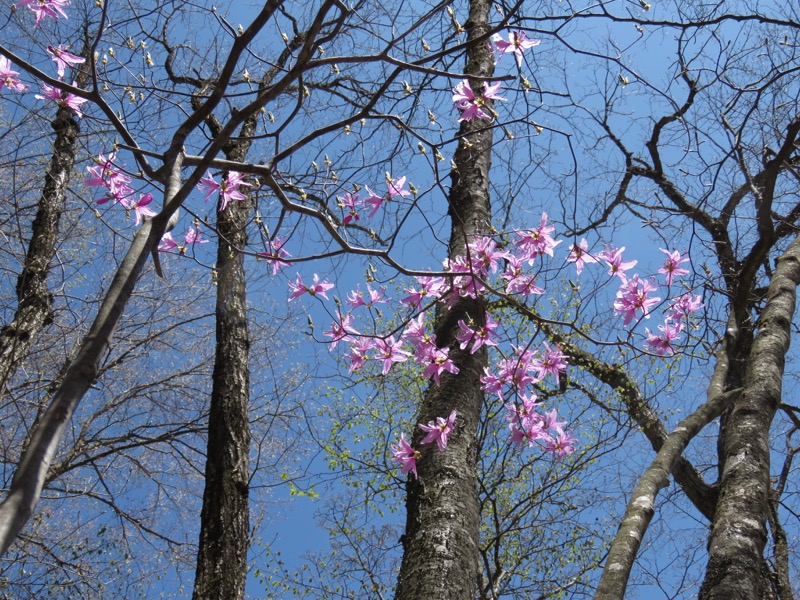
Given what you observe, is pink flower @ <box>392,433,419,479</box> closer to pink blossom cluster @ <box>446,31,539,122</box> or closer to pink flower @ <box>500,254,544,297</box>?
pink flower @ <box>500,254,544,297</box>

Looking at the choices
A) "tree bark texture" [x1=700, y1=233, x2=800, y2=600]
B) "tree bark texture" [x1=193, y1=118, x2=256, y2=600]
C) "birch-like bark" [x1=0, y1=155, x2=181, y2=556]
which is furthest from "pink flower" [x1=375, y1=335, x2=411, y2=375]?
"birch-like bark" [x1=0, y1=155, x2=181, y2=556]

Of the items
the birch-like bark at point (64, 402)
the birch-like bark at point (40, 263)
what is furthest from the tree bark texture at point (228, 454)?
the birch-like bark at point (64, 402)

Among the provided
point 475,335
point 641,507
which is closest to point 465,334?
point 475,335

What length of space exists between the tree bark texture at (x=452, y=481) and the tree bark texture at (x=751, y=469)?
2.74 feet

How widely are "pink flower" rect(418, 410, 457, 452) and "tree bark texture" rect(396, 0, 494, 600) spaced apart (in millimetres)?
23

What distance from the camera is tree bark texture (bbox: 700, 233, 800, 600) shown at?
7.71ft

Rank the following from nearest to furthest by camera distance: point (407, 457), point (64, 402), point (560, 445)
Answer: point (64, 402) → point (407, 457) → point (560, 445)

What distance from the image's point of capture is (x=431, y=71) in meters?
1.91

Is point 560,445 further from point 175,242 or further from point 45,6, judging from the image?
point 45,6

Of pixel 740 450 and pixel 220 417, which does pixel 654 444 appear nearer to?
pixel 740 450

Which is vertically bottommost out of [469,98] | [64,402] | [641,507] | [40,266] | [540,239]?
[64,402]

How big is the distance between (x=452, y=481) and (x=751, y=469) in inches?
51.3

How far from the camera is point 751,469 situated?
2779 millimetres

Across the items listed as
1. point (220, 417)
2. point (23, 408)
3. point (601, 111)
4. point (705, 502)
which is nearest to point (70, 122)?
point (23, 408)
